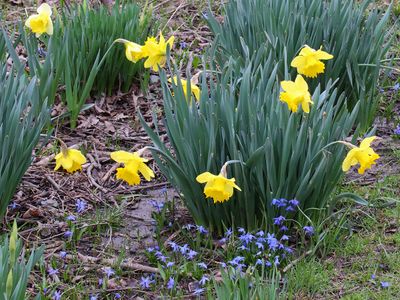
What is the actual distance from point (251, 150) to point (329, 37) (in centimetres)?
121

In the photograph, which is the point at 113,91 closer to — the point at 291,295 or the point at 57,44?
the point at 57,44

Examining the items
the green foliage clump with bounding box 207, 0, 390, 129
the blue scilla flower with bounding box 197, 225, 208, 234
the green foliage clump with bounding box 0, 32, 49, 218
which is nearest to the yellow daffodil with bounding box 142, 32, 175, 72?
the green foliage clump with bounding box 0, 32, 49, 218

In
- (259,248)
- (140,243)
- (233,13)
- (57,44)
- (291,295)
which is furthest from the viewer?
(233,13)

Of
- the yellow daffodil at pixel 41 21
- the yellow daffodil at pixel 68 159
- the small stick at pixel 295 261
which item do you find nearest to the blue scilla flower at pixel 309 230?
the small stick at pixel 295 261

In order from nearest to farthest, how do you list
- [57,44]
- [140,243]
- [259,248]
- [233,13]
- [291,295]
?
1. [291,295]
2. [259,248]
3. [140,243]
4. [57,44]
5. [233,13]

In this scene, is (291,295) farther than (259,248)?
No

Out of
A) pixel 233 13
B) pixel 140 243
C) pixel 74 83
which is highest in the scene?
pixel 233 13

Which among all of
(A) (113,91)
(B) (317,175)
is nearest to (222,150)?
(B) (317,175)

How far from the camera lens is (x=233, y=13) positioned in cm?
404

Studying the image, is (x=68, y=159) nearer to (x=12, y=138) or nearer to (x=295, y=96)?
(x=12, y=138)

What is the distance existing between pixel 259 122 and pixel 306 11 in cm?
123

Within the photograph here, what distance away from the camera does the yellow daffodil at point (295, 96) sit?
9.09ft

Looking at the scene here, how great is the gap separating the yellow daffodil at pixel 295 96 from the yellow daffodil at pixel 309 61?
1.04ft

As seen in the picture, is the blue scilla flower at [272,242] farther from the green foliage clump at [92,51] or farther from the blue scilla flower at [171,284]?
the green foliage clump at [92,51]
